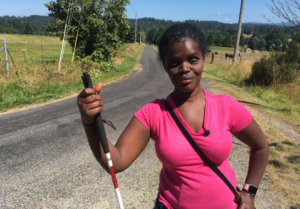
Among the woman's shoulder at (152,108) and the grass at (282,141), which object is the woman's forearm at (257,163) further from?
the grass at (282,141)

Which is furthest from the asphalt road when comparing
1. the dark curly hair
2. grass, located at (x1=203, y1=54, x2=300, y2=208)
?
grass, located at (x1=203, y1=54, x2=300, y2=208)

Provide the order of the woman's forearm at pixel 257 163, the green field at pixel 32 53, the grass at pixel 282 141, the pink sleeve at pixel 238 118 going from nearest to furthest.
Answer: the pink sleeve at pixel 238 118, the woman's forearm at pixel 257 163, the grass at pixel 282 141, the green field at pixel 32 53

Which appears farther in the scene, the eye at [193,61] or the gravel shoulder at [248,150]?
the gravel shoulder at [248,150]

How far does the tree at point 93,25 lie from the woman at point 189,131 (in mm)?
13002

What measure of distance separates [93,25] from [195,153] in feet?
44.5

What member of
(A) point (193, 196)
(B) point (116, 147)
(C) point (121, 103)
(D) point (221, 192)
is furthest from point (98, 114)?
(C) point (121, 103)

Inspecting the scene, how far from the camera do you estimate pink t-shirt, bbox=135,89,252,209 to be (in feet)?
4.21

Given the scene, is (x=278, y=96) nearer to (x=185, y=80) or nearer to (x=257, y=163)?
(x=257, y=163)

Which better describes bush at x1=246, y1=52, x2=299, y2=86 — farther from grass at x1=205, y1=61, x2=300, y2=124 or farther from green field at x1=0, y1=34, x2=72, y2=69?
green field at x1=0, y1=34, x2=72, y2=69

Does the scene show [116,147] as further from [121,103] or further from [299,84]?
[299,84]

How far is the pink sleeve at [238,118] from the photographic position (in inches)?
54.7

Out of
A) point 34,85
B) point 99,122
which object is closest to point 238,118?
point 99,122

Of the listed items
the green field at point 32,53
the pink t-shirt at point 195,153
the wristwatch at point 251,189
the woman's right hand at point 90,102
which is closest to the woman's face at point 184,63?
the pink t-shirt at point 195,153

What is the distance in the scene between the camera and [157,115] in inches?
53.6
